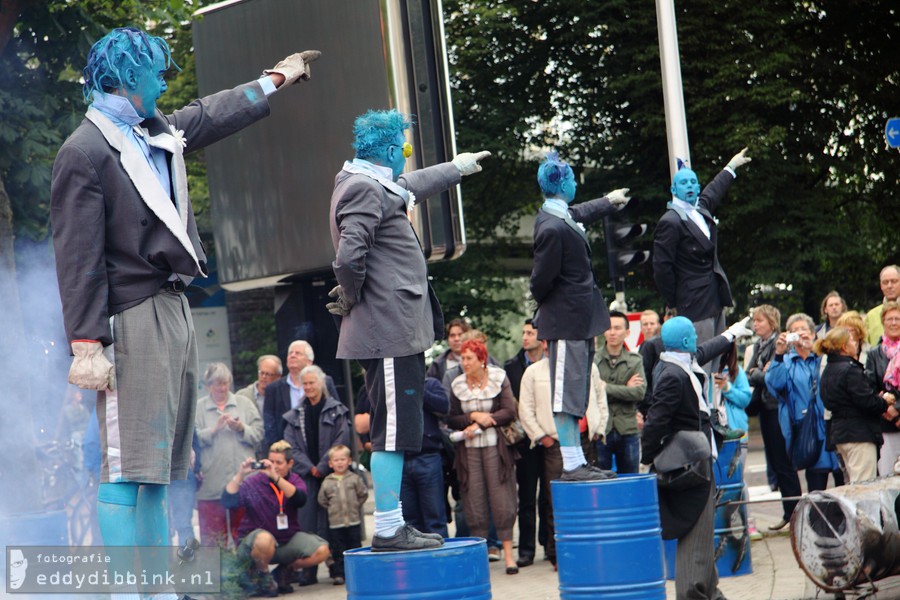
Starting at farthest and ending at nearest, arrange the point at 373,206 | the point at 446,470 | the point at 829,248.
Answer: the point at 829,248, the point at 446,470, the point at 373,206

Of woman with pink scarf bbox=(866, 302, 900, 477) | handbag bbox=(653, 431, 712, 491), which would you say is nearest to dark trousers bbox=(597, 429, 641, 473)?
woman with pink scarf bbox=(866, 302, 900, 477)

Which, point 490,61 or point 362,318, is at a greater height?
point 490,61

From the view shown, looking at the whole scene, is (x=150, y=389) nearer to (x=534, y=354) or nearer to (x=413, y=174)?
(x=413, y=174)

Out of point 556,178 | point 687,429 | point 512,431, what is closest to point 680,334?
point 687,429

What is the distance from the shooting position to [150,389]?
4477 mm

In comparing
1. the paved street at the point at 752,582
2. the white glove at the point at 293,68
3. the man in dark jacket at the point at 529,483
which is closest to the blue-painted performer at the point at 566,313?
the paved street at the point at 752,582

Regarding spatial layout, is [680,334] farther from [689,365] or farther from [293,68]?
[293,68]

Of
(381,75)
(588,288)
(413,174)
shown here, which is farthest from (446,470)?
(413,174)

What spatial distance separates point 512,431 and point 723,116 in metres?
14.0

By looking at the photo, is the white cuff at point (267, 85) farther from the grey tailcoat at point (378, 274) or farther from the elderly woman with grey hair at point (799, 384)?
the elderly woman with grey hair at point (799, 384)

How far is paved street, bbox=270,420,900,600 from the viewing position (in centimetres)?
955

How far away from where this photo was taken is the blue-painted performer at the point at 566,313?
757 centimetres

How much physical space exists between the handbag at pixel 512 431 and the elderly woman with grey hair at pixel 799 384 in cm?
245

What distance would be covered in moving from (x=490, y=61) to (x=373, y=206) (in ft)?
65.4
